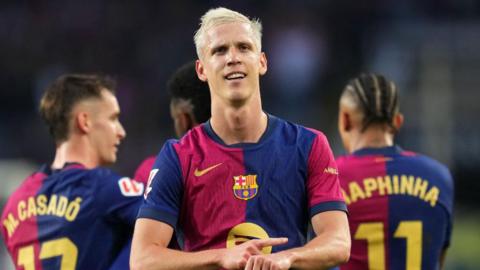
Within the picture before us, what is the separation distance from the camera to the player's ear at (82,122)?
6363mm

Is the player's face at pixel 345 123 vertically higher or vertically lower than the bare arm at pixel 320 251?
higher

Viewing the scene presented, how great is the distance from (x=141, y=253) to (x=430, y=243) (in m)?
2.31

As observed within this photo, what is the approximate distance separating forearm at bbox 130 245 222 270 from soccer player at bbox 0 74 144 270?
1.51m

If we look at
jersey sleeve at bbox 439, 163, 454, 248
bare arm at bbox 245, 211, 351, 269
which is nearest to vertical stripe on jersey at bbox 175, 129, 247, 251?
bare arm at bbox 245, 211, 351, 269

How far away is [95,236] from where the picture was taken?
5918 millimetres

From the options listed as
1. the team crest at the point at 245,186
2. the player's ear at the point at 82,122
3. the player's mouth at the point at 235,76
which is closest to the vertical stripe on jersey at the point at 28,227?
the player's ear at the point at 82,122

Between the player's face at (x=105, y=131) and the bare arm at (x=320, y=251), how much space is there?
2.27 metres

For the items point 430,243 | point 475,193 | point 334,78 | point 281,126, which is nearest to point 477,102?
point 475,193

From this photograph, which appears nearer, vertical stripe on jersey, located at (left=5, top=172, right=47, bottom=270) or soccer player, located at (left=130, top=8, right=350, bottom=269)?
soccer player, located at (left=130, top=8, right=350, bottom=269)

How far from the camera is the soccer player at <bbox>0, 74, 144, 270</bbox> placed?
19.4 feet

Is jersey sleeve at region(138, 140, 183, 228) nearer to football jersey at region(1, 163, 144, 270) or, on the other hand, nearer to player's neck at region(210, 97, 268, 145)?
player's neck at region(210, 97, 268, 145)

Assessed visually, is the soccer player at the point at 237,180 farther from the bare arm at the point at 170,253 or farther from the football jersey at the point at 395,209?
the football jersey at the point at 395,209

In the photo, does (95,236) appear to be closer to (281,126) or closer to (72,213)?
(72,213)

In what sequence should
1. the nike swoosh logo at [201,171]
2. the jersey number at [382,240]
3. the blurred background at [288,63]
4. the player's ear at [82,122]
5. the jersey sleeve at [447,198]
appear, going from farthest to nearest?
the blurred background at [288,63] → the player's ear at [82,122] → the jersey sleeve at [447,198] → the jersey number at [382,240] → the nike swoosh logo at [201,171]
